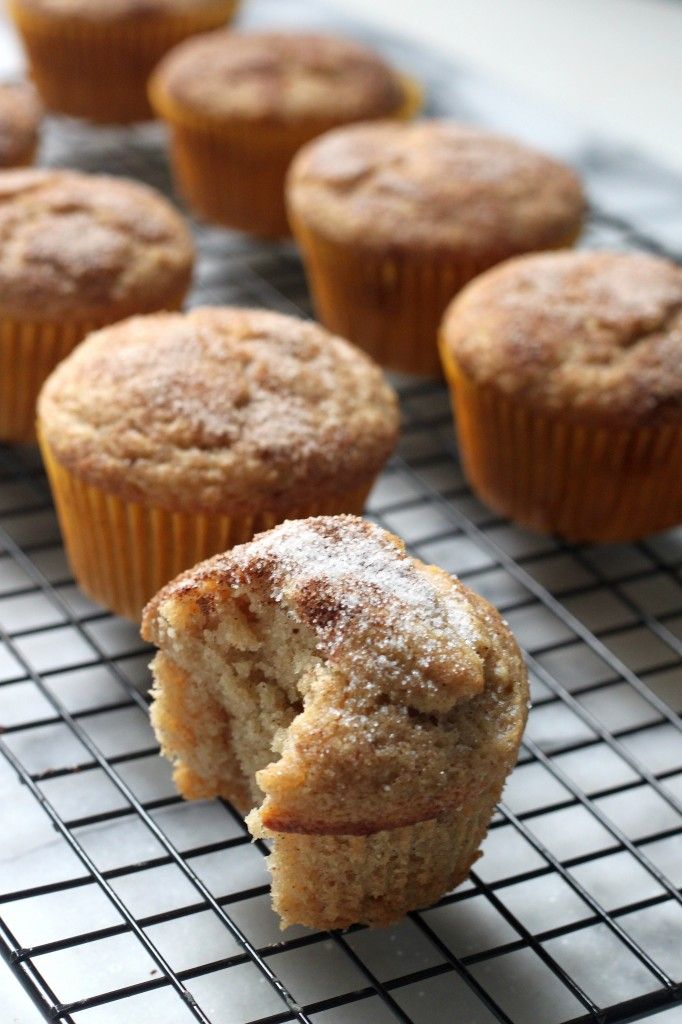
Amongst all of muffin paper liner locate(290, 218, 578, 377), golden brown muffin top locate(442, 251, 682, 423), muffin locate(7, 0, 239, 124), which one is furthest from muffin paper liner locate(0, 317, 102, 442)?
muffin locate(7, 0, 239, 124)

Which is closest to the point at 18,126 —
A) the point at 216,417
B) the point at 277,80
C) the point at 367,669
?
the point at 277,80

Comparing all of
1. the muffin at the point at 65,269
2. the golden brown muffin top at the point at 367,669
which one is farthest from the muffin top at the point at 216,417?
the golden brown muffin top at the point at 367,669

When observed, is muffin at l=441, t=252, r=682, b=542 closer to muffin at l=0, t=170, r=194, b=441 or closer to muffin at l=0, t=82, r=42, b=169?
muffin at l=0, t=170, r=194, b=441

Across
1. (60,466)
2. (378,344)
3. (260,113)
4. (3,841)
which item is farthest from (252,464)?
(260,113)

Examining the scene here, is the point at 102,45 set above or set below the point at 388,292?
above

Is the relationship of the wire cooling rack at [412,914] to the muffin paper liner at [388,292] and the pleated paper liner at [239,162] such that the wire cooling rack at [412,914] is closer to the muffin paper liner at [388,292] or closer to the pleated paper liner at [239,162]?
the muffin paper liner at [388,292]

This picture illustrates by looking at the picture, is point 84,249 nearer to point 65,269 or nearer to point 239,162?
point 65,269

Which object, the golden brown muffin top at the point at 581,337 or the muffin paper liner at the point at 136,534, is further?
the golden brown muffin top at the point at 581,337
